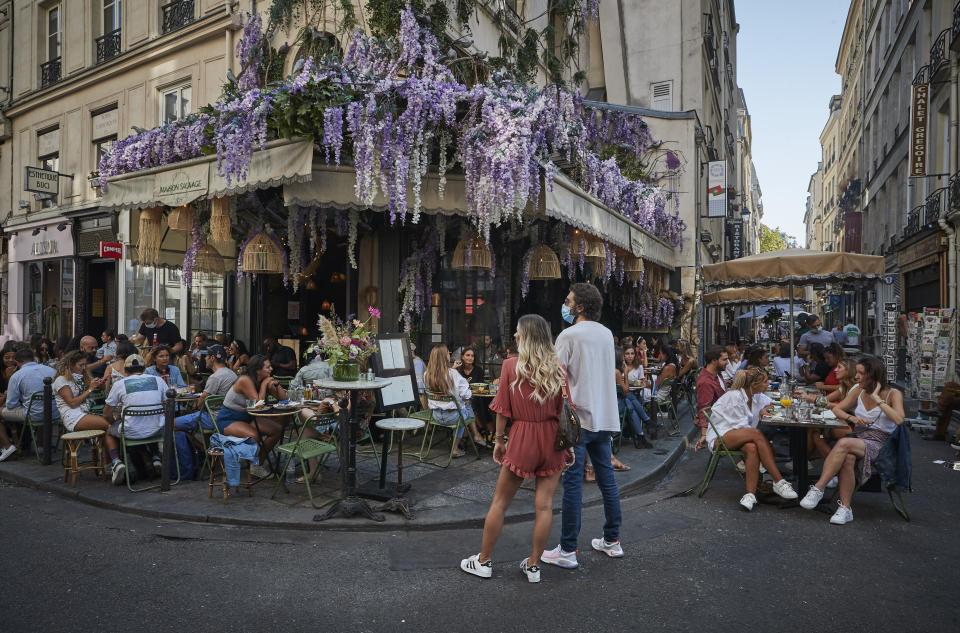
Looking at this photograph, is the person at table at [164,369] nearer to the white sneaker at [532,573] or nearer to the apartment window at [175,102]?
the white sneaker at [532,573]

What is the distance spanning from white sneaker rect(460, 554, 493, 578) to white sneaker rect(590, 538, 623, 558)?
0.93m

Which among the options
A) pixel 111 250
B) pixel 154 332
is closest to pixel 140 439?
pixel 154 332

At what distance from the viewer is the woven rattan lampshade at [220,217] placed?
829 centimetres

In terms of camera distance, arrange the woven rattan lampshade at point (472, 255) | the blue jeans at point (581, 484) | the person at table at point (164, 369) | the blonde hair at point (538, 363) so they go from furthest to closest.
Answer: the woven rattan lampshade at point (472, 255)
the person at table at point (164, 369)
the blue jeans at point (581, 484)
the blonde hair at point (538, 363)

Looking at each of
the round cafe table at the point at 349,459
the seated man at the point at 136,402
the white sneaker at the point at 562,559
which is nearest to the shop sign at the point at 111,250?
the seated man at the point at 136,402

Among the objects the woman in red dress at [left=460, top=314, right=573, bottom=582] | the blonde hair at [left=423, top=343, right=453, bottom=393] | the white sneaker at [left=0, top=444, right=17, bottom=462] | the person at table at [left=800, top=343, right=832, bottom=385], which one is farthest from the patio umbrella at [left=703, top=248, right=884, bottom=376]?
the white sneaker at [left=0, top=444, right=17, bottom=462]

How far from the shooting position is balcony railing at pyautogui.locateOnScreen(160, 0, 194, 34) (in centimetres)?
1338

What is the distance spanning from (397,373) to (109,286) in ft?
47.7

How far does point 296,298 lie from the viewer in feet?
39.7

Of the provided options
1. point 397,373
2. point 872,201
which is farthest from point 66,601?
point 872,201

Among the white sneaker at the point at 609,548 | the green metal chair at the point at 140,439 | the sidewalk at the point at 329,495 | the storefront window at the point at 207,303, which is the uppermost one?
the storefront window at the point at 207,303

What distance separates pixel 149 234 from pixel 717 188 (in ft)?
54.1

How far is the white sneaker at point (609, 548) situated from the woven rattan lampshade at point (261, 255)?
247 inches

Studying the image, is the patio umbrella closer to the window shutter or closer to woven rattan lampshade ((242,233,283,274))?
woven rattan lampshade ((242,233,283,274))
